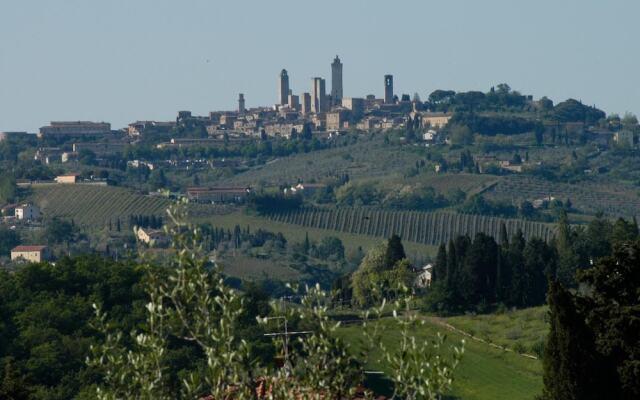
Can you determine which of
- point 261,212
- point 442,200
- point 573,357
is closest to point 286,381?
point 573,357

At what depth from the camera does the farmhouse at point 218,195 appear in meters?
184

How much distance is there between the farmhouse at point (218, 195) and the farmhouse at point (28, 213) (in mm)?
14212

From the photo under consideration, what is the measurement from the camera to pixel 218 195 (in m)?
187

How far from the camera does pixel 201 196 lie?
18625 centimetres

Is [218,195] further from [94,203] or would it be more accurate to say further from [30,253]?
[30,253]

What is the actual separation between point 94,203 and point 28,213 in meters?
6.08

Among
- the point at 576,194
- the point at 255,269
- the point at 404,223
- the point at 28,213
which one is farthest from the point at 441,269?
the point at 576,194

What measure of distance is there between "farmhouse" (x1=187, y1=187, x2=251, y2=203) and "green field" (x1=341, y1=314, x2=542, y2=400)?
119 meters

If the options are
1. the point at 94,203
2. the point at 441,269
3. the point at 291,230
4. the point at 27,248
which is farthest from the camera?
the point at 94,203

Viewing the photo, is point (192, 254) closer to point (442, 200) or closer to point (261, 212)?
point (261, 212)

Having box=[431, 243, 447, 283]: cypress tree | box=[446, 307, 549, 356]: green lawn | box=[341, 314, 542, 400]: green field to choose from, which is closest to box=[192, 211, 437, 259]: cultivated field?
box=[431, 243, 447, 283]: cypress tree

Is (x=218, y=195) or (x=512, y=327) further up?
(x=512, y=327)

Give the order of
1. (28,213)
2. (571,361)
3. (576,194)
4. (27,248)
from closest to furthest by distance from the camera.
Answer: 1. (571,361)
2. (27,248)
3. (28,213)
4. (576,194)

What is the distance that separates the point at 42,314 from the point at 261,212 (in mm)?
105982
